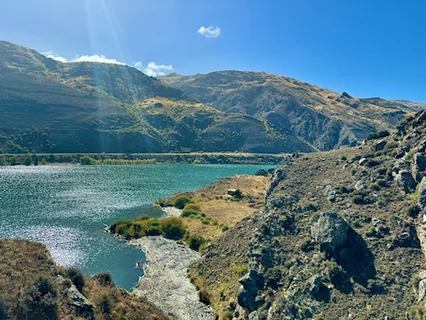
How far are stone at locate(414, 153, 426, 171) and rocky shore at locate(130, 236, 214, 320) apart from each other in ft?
104

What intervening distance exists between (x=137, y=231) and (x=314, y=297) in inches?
2125

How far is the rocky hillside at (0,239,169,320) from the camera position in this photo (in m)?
24.0

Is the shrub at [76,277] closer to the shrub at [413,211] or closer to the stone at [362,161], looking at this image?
the shrub at [413,211]

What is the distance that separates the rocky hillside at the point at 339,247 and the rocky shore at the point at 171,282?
7.56 feet

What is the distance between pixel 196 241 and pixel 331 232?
1418 inches

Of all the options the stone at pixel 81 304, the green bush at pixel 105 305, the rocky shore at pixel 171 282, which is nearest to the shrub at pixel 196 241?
the rocky shore at pixel 171 282

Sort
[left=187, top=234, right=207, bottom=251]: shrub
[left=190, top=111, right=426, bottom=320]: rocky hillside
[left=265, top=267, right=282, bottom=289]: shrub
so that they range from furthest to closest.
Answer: [left=187, top=234, right=207, bottom=251]: shrub < [left=265, top=267, right=282, bottom=289]: shrub < [left=190, top=111, right=426, bottom=320]: rocky hillside

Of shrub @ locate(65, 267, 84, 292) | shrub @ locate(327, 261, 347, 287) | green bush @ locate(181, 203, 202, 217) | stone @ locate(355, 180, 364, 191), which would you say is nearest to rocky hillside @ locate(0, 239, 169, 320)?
shrub @ locate(65, 267, 84, 292)

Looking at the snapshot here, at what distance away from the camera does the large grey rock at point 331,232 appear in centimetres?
3678

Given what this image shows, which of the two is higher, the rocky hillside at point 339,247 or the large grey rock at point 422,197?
the large grey rock at point 422,197

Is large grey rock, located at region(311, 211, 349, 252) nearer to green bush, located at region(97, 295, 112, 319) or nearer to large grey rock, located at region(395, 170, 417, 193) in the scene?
large grey rock, located at region(395, 170, 417, 193)

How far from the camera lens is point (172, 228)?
77062 mm

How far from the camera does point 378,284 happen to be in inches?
1248

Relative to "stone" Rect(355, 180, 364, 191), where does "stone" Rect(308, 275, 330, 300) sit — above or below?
below
